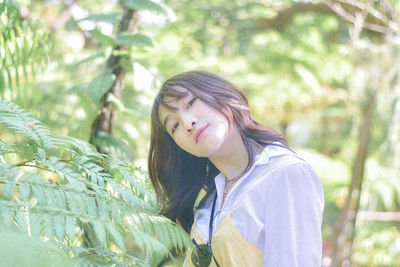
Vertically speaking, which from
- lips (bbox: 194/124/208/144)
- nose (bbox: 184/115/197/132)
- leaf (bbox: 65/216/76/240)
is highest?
nose (bbox: 184/115/197/132)

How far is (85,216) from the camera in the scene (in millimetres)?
634

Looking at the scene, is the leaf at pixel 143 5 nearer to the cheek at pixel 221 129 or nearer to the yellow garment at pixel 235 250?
the cheek at pixel 221 129

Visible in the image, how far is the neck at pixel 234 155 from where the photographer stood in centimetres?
110

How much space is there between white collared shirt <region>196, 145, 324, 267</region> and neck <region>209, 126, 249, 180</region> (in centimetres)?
13

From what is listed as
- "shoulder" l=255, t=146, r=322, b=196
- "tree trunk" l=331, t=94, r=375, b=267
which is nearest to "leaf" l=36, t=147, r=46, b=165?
"shoulder" l=255, t=146, r=322, b=196

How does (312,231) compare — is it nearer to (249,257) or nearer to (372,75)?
(249,257)

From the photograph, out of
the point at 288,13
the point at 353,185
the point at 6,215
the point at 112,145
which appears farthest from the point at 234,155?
the point at 288,13

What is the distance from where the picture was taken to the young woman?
84cm

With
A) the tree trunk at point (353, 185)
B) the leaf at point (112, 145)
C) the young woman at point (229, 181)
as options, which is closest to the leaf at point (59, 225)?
the young woman at point (229, 181)

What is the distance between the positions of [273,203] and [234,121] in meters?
0.30

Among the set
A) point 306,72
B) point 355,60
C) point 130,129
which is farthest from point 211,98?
point 306,72

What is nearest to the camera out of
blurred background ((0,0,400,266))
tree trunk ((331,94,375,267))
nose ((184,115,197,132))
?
nose ((184,115,197,132))

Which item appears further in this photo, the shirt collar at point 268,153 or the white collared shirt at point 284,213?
the shirt collar at point 268,153

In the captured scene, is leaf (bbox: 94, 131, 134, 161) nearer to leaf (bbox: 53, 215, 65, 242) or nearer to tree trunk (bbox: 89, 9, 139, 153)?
tree trunk (bbox: 89, 9, 139, 153)
